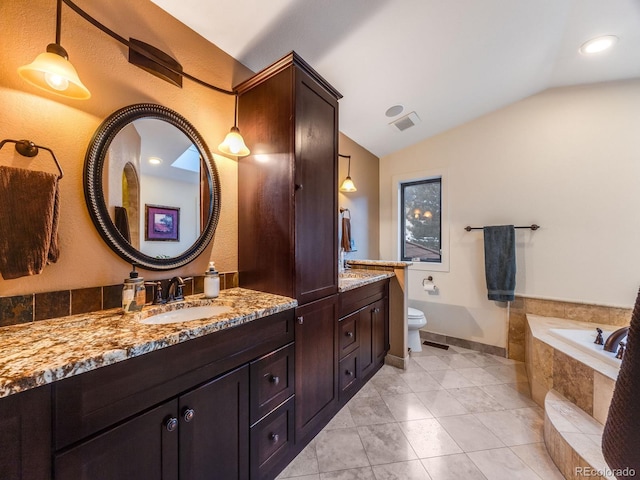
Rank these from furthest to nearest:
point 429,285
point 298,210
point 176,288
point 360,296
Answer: point 429,285 < point 360,296 < point 298,210 < point 176,288

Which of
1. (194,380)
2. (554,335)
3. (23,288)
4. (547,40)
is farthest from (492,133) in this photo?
(23,288)

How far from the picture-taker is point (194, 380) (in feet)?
3.11

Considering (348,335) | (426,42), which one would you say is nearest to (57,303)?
(348,335)

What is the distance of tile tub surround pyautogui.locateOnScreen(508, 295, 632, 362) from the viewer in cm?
226

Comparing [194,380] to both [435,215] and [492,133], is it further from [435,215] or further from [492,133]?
[492,133]

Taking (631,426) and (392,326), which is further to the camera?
(392,326)

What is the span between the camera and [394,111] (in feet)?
8.20

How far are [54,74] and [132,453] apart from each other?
49.8 inches

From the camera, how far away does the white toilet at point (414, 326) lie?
268 cm

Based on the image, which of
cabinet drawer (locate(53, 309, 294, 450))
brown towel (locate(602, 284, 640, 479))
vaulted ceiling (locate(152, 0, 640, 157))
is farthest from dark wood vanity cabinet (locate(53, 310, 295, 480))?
vaulted ceiling (locate(152, 0, 640, 157))

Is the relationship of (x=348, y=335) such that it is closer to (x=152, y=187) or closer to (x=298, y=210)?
(x=298, y=210)

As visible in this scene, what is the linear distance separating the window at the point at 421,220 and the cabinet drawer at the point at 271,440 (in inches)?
99.3

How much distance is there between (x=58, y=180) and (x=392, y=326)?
101 inches

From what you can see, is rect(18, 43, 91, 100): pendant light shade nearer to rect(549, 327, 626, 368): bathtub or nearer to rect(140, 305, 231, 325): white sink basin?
rect(140, 305, 231, 325): white sink basin
